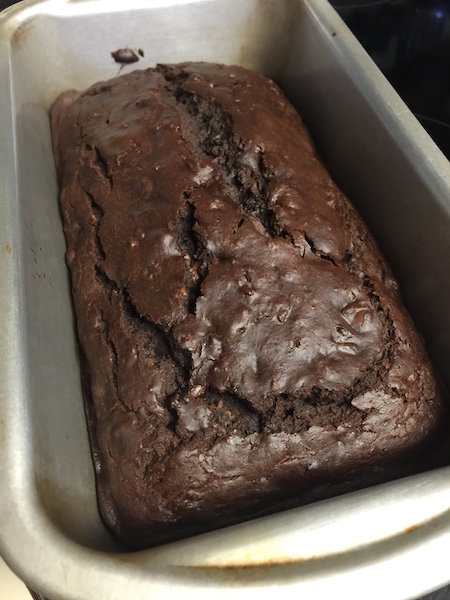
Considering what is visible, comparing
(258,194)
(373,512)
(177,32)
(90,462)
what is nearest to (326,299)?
(258,194)

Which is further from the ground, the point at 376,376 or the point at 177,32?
the point at 177,32

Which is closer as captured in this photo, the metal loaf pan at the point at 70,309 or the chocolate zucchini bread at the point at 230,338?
the metal loaf pan at the point at 70,309

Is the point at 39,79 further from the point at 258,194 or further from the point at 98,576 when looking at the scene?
the point at 98,576

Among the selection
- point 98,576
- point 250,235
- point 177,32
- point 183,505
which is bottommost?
point 183,505

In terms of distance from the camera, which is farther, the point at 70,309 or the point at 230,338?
the point at 70,309

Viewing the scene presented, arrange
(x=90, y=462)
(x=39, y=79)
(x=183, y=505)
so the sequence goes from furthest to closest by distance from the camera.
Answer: (x=39, y=79)
(x=90, y=462)
(x=183, y=505)
